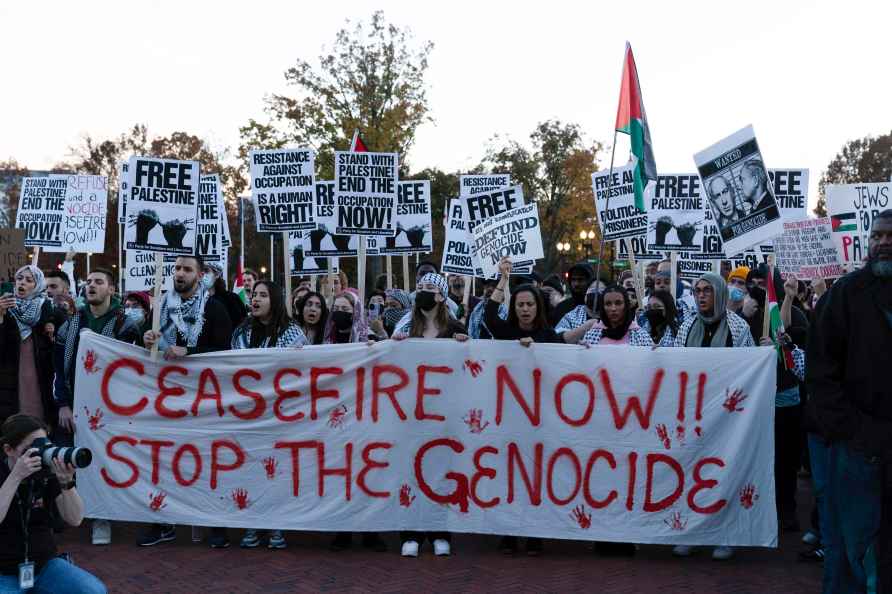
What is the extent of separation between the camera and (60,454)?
444 cm

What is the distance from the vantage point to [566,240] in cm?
4734

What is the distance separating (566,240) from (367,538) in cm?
4108

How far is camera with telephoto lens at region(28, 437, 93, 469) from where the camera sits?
4309mm

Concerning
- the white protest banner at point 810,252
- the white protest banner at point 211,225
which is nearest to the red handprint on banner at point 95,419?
the white protest banner at point 810,252

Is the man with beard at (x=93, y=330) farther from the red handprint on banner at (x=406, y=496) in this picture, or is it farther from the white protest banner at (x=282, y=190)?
the white protest banner at (x=282, y=190)

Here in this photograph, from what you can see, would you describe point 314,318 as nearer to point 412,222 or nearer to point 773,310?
point 773,310

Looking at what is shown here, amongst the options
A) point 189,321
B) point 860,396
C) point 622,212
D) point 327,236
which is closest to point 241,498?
point 189,321

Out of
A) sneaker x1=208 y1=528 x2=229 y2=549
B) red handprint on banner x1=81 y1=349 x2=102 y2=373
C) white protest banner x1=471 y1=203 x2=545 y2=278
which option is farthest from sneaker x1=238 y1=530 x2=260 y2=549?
white protest banner x1=471 y1=203 x2=545 y2=278

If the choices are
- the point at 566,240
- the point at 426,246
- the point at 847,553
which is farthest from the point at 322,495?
the point at 566,240

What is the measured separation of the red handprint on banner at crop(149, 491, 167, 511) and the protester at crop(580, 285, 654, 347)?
338 cm

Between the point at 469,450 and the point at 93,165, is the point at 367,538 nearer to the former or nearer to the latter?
the point at 469,450

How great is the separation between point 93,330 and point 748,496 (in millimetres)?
5257

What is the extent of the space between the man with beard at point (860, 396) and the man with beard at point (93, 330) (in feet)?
17.1

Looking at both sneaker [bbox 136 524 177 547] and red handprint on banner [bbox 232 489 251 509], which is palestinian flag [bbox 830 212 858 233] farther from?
sneaker [bbox 136 524 177 547]
